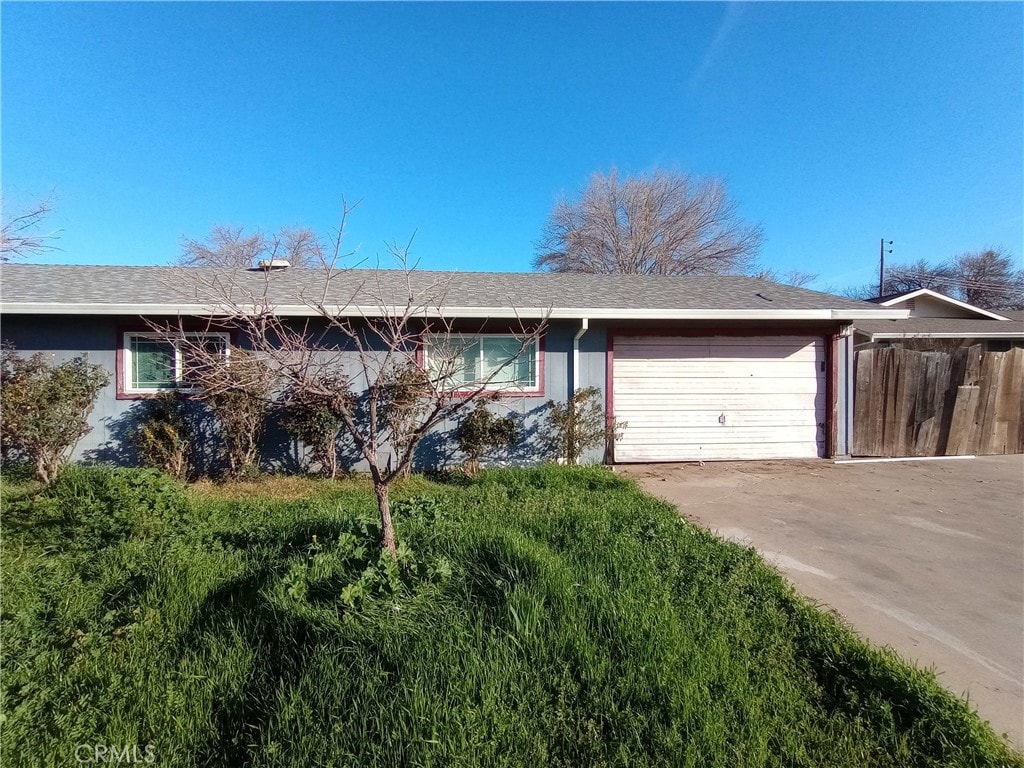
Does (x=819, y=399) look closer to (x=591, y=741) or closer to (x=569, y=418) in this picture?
(x=569, y=418)

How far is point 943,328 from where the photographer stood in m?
13.0

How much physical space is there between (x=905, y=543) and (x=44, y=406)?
9.39m

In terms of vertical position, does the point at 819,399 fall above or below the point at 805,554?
above

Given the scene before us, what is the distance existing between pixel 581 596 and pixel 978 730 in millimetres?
1754

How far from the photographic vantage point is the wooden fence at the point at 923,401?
27.1ft

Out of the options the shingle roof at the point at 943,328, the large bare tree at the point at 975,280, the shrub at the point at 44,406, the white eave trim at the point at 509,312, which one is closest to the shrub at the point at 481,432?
the white eave trim at the point at 509,312

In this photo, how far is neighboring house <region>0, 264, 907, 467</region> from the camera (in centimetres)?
681

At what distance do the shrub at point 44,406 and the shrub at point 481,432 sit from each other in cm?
491

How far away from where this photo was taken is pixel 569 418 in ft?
23.3

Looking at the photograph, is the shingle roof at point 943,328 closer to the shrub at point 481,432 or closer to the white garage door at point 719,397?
the white garage door at point 719,397

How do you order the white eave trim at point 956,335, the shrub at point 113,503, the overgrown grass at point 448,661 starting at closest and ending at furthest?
the overgrown grass at point 448,661, the shrub at point 113,503, the white eave trim at point 956,335

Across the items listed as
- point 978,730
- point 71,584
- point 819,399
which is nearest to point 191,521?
point 71,584

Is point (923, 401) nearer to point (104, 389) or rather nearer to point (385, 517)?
point (385, 517)

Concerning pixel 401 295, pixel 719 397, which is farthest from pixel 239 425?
pixel 719 397
